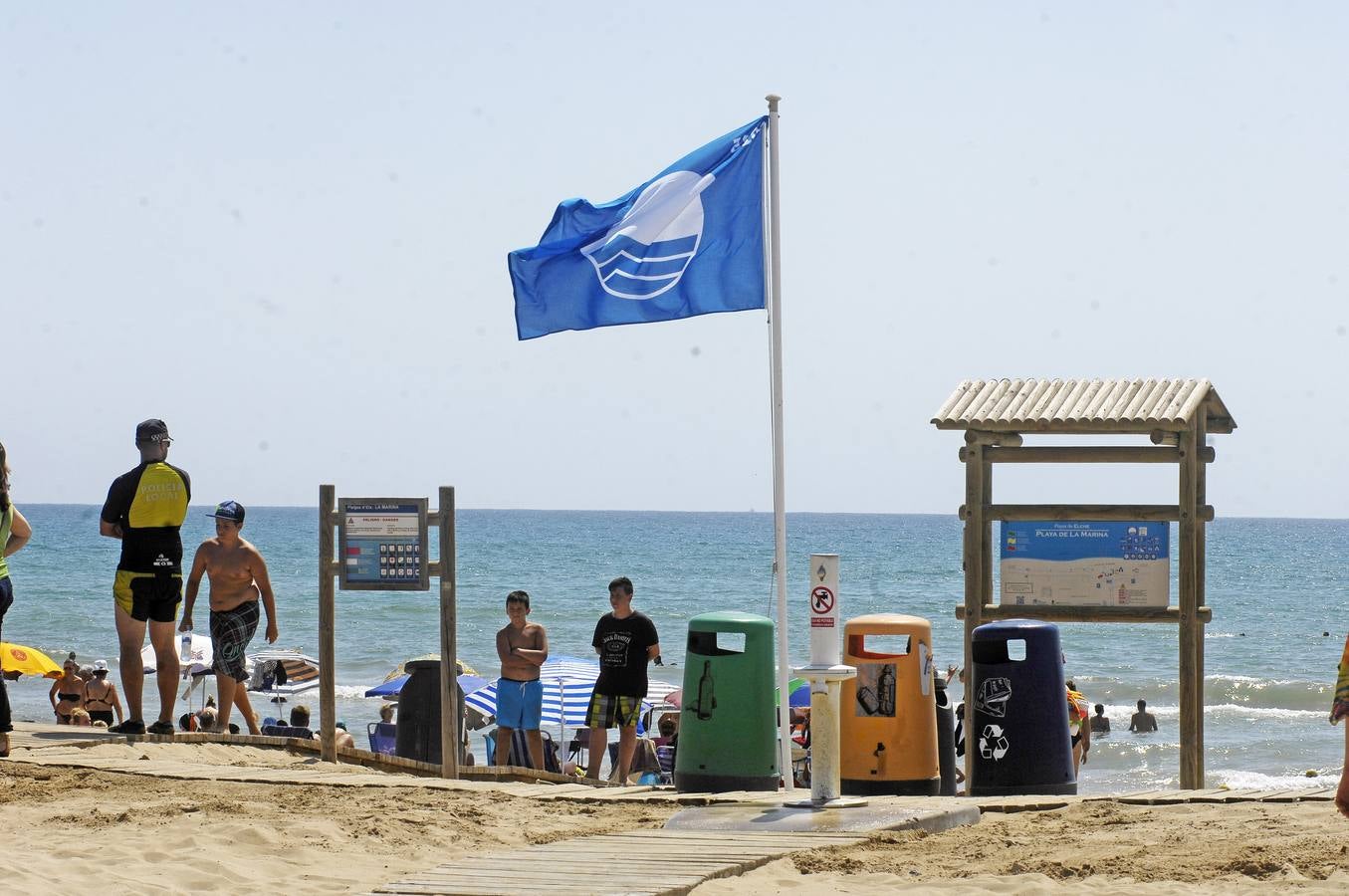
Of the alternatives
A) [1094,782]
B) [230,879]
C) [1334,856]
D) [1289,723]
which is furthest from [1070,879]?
[1289,723]

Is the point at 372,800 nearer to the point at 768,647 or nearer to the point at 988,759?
the point at 768,647

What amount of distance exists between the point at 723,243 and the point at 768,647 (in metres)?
2.77

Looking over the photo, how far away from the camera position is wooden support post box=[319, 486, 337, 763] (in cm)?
1082

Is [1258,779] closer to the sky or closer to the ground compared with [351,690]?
closer to the ground

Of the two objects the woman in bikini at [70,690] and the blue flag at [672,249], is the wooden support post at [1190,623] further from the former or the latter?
the woman in bikini at [70,690]

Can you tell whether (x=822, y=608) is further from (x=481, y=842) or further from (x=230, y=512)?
(x=230, y=512)

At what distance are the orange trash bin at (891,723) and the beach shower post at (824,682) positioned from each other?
75.6 inches

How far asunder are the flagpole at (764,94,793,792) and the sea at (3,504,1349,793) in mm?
9005

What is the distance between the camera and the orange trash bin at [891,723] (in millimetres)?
10117

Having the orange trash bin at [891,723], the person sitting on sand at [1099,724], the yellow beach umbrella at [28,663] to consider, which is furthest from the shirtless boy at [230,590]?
the person sitting on sand at [1099,724]

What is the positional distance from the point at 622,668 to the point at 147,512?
337cm

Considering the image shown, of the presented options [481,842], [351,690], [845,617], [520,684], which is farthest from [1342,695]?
[845,617]

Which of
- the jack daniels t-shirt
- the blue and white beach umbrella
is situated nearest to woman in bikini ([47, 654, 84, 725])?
the blue and white beach umbrella

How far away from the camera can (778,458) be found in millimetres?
10305
